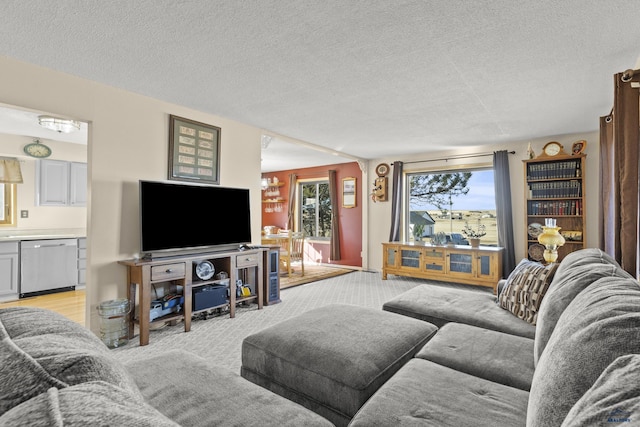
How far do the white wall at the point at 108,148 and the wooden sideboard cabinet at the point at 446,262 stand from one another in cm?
367

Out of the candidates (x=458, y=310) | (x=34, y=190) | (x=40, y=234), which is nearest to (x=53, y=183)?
(x=34, y=190)

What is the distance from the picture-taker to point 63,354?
578 mm

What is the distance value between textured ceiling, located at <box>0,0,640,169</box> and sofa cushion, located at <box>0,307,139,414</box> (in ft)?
5.95

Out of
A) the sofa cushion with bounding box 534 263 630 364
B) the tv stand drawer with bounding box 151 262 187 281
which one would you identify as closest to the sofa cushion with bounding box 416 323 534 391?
the sofa cushion with bounding box 534 263 630 364

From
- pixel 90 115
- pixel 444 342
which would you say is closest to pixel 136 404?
pixel 444 342

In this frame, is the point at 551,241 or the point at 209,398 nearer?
the point at 209,398

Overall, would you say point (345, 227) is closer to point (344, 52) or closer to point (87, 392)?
point (344, 52)

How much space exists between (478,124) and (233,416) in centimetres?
429

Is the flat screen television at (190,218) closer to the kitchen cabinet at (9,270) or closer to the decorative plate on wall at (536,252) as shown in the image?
the kitchen cabinet at (9,270)

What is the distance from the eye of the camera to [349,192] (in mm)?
7289

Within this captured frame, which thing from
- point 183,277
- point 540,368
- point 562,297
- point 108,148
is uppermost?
point 108,148

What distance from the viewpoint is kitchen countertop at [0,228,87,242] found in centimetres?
461

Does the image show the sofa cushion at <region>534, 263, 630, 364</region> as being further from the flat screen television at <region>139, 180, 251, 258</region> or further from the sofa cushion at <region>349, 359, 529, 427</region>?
the flat screen television at <region>139, 180, 251, 258</region>

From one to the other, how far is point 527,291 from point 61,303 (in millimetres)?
5292
